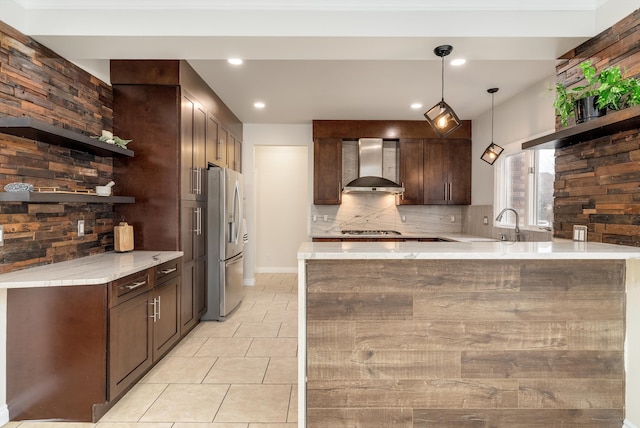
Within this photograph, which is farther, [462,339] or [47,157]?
[47,157]

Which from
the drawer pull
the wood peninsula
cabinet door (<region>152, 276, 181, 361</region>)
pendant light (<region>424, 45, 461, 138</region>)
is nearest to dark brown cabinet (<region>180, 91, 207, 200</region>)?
cabinet door (<region>152, 276, 181, 361</region>)

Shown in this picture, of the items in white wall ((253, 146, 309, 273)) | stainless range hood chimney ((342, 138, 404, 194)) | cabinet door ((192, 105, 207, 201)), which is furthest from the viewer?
white wall ((253, 146, 309, 273))

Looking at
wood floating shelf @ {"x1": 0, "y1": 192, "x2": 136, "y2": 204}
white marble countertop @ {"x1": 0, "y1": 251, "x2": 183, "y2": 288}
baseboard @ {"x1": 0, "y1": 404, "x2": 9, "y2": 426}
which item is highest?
wood floating shelf @ {"x1": 0, "y1": 192, "x2": 136, "y2": 204}

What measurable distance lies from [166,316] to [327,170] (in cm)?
310

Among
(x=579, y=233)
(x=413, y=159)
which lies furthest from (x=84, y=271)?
(x=413, y=159)

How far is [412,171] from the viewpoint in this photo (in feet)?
17.5

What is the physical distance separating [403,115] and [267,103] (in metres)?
1.94

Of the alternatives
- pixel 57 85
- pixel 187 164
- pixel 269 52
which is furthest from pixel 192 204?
pixel 269 52

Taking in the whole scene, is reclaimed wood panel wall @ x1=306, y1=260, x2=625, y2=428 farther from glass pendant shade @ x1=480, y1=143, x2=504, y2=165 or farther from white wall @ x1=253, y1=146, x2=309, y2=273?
white wall @ x1=253, y1=146, x2=309, y2=273

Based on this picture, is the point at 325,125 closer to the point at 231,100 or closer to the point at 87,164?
the point at 231,100

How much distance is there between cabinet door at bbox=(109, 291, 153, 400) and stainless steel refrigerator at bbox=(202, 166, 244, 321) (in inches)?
51.8

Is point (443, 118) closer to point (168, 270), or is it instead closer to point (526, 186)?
point (526, 186)

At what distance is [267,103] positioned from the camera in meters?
4.57

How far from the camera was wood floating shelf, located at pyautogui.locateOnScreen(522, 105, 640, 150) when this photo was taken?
174cm
